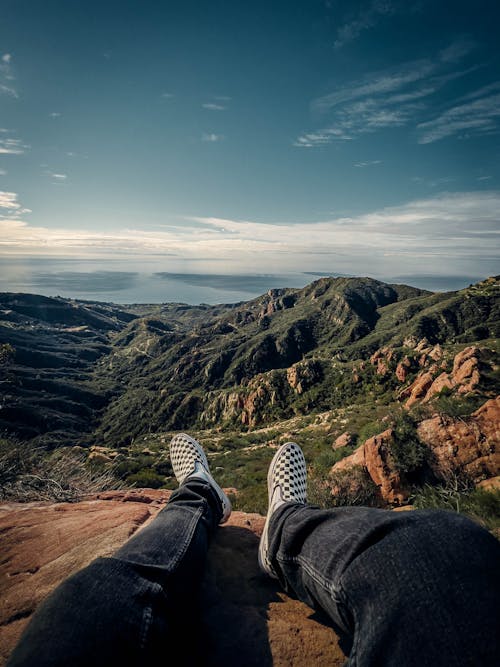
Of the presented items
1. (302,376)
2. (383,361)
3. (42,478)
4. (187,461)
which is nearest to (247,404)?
(302,376)

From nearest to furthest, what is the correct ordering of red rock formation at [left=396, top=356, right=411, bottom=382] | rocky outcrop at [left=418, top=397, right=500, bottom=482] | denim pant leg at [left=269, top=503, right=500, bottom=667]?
1. denim pant leg at [left=269, top=503, right=500, bottom=667]
2. rocky outcrop at [left=418, top=397, right=500, bottom=482]
3. red rock formation at [left=396, top=356, right=411, bottom=382]

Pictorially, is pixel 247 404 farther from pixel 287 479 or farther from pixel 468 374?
pixel 287 479

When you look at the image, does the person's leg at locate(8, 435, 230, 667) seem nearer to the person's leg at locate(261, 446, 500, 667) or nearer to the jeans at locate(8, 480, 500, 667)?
the jeans at locate(8, 480, 500, 667)

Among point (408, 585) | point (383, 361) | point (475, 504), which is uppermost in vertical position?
point (408, 585)

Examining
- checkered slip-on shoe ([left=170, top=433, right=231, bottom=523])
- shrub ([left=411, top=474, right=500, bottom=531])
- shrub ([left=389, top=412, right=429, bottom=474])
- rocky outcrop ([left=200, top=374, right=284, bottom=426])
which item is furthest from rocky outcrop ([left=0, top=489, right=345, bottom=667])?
rocky outcrop ([left=200, top=374, right=284, bottom=426])

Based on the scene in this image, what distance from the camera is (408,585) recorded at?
1.13m

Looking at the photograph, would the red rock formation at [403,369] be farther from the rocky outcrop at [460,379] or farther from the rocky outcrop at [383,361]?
the rocky outcrop at [460,379]

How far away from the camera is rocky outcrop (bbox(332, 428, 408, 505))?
4668 millimetres

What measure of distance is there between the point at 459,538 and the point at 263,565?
147 centimetres

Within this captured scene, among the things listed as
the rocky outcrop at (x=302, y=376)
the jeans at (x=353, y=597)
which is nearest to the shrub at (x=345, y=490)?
the jeans at (x=353, y=597)

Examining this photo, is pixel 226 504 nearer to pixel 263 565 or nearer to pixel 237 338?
pixel 263 565

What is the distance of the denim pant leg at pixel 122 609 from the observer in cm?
105

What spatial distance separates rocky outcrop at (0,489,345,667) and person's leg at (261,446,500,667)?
0.26 m

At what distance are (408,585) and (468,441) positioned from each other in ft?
14.8
